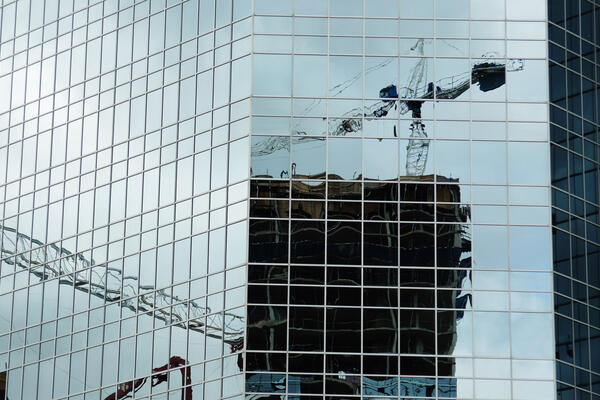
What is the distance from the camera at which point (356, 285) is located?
227 feet

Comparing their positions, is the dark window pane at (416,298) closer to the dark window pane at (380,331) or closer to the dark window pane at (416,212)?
the dark window pane at (380,331)

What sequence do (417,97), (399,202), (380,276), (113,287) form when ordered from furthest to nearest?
1. (113,287)
2. (417,97)
3. (399,202)
4. (380,276)

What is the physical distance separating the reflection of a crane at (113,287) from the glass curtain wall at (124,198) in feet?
0.29

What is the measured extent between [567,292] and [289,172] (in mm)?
14016

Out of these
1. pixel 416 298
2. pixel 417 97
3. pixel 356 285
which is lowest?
pixel 416 298

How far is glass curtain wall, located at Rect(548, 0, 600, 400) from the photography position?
232 feet

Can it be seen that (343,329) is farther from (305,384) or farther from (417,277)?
(417,277)

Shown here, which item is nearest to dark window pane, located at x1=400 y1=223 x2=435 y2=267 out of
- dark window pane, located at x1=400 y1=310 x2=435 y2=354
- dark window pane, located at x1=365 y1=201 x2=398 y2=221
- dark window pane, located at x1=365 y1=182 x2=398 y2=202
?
dark window pane, located at x1=365 y1=201 x2=398 y2=221

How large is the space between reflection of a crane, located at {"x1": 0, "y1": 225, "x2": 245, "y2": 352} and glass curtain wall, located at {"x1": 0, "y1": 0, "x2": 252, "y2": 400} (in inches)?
3.5

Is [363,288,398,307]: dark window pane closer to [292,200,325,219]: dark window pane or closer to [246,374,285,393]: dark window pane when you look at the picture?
[292,200,325,219]: dark window pane

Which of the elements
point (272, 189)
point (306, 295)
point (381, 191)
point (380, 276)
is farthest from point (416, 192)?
point (306, 295)

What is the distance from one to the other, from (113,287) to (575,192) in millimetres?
22859

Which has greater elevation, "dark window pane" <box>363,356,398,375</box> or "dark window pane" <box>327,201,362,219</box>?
"dark window pane" <box>327,201,362,219</box>

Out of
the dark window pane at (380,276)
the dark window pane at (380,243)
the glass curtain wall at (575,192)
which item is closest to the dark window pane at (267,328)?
the dark window pane at (380,276)
